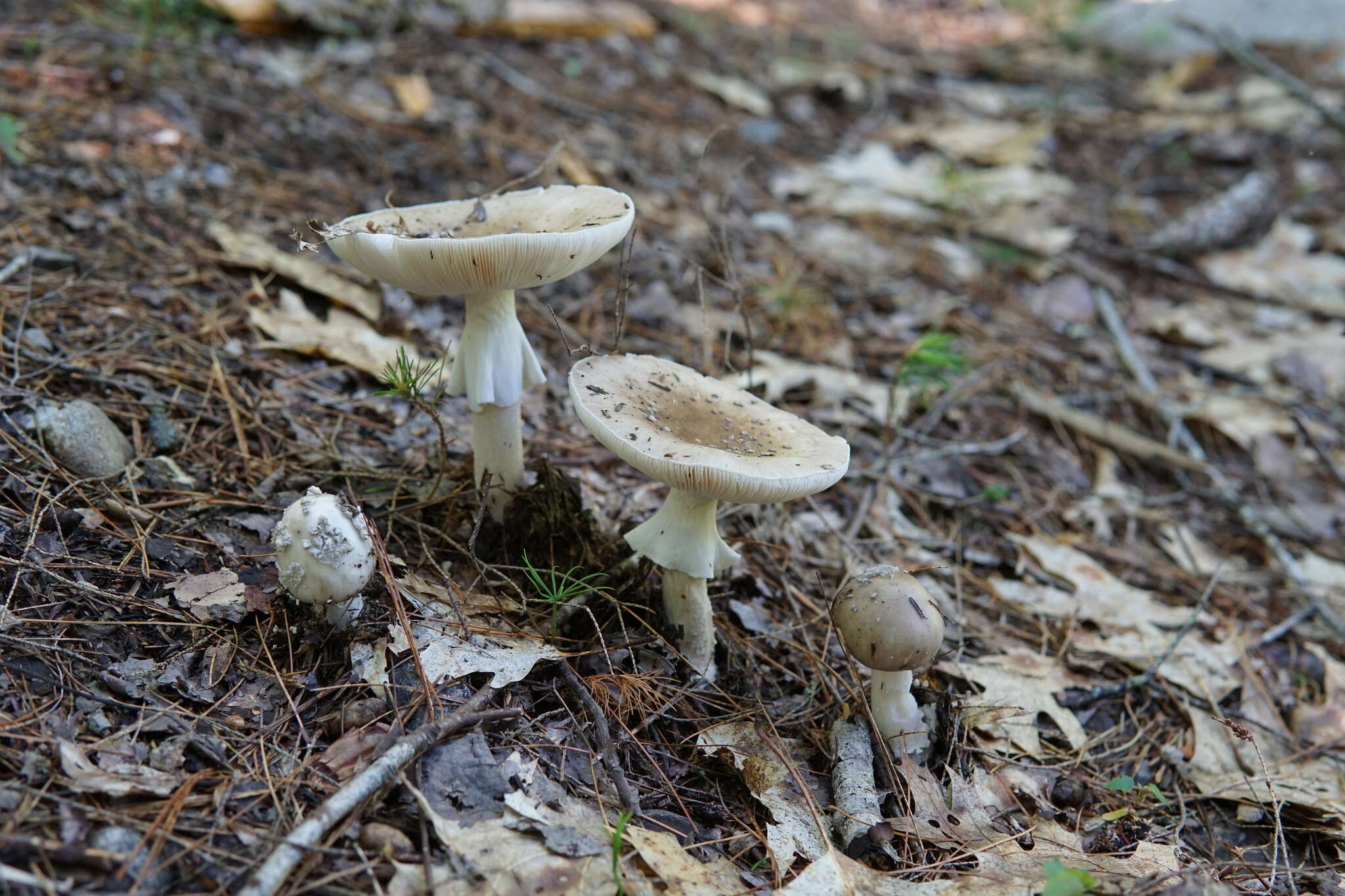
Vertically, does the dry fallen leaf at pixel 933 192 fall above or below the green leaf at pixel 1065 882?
above

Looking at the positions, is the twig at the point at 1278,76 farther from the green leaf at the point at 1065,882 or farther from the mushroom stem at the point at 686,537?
the green leaf at the point at 1065,882

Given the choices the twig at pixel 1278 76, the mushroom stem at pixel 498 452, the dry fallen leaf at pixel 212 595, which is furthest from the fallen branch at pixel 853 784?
the twig at pixel 1278 76

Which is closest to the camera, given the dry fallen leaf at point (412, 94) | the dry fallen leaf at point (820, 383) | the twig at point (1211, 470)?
the twig at point (1211, 470)

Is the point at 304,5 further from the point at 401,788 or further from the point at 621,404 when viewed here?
the point at 401,788

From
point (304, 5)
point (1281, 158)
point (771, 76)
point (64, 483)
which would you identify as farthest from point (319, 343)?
point (1281, 158)

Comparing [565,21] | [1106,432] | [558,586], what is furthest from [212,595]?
[565,21]

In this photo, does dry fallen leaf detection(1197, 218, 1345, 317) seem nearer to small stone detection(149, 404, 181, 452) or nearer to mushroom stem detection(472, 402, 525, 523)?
mushroom stem detection(472, 402, 525, 523)
